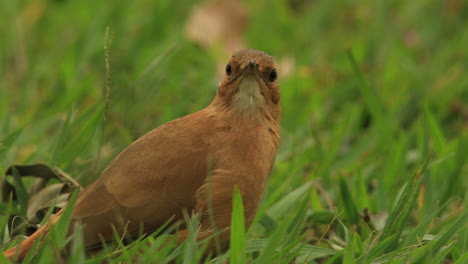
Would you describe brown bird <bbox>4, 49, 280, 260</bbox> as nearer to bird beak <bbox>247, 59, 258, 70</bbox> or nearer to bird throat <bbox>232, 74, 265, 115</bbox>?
bird throat <bbox>232, 74, 265, 115</bbox>

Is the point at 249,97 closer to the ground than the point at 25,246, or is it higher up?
higher up

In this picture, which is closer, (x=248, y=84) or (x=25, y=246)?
(x=25, y=246)

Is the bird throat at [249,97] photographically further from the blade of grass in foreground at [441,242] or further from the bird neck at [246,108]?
the blade of grass in foreground at [441,242]

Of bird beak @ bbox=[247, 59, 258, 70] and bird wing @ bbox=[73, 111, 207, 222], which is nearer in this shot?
bird wing @ bbox=[73, 111, 207, 222]

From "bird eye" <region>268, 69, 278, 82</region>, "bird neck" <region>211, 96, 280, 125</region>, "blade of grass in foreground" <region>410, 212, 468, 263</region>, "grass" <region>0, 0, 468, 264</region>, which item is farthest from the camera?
"bird eye" <region>268, 69, 278, 82</region>

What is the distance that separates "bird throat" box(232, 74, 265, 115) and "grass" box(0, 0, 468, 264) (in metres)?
0.40

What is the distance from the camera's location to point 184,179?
9.97 feet

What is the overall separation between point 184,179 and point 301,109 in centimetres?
209

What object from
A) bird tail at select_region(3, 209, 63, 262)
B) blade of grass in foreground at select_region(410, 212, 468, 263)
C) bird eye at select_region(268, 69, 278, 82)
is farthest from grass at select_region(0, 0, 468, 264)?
bird eye at select_region(268, 69, 278, 82)

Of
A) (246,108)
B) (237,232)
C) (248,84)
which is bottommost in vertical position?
(237,232)

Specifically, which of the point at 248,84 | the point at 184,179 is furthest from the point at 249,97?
the point at 184,179

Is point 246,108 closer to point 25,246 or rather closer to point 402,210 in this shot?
point 402,210

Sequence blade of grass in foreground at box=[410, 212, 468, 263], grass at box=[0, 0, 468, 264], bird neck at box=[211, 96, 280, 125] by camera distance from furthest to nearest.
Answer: bird neck at box=[211, 96, 280, 125], grass at box=[0, 0, 468, 264], blade of grass in foreground at box=[410, 212, 468, 263]

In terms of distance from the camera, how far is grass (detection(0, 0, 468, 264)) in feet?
10.4
